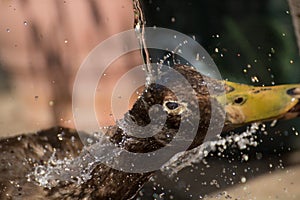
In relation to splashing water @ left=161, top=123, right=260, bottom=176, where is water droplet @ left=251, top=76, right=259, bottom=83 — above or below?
above

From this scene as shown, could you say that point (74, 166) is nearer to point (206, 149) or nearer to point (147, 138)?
point (147, 138)

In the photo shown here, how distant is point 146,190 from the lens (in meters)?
2.00

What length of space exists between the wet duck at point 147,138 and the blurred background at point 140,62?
150 mm

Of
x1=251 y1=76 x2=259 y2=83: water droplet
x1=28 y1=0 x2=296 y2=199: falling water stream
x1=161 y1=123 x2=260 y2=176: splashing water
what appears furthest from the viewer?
x1=251 y1=76 x2=259 y2=83: water droplet

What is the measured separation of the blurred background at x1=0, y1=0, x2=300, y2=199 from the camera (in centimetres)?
199

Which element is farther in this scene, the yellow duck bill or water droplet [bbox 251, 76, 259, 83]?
water droplet [bbox 251, 76, 259, 83]

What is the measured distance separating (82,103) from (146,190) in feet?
0.90

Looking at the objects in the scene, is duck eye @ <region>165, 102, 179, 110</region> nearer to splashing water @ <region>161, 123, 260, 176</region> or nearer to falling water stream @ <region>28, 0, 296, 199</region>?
falling water stream @ <region>28, 0, 296, 199</region>

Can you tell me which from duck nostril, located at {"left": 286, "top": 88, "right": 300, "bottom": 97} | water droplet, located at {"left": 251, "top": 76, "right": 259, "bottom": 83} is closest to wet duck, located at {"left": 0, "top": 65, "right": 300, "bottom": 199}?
duck nostril, located at {"left": 286, "top": 88, "right": 300, "bottom": 97}

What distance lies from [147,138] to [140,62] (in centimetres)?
63

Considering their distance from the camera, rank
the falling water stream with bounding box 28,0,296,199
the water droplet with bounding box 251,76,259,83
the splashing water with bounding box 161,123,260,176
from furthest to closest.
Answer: the water droplet with bounding box 251,76,259,83, the splashing water with bounding box 161,123,260,176, the falling water stream with bounding box 28,0,296,199

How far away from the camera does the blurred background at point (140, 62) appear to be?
6.52 ft

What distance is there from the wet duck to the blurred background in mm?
150

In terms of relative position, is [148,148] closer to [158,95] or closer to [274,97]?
[158,95]
